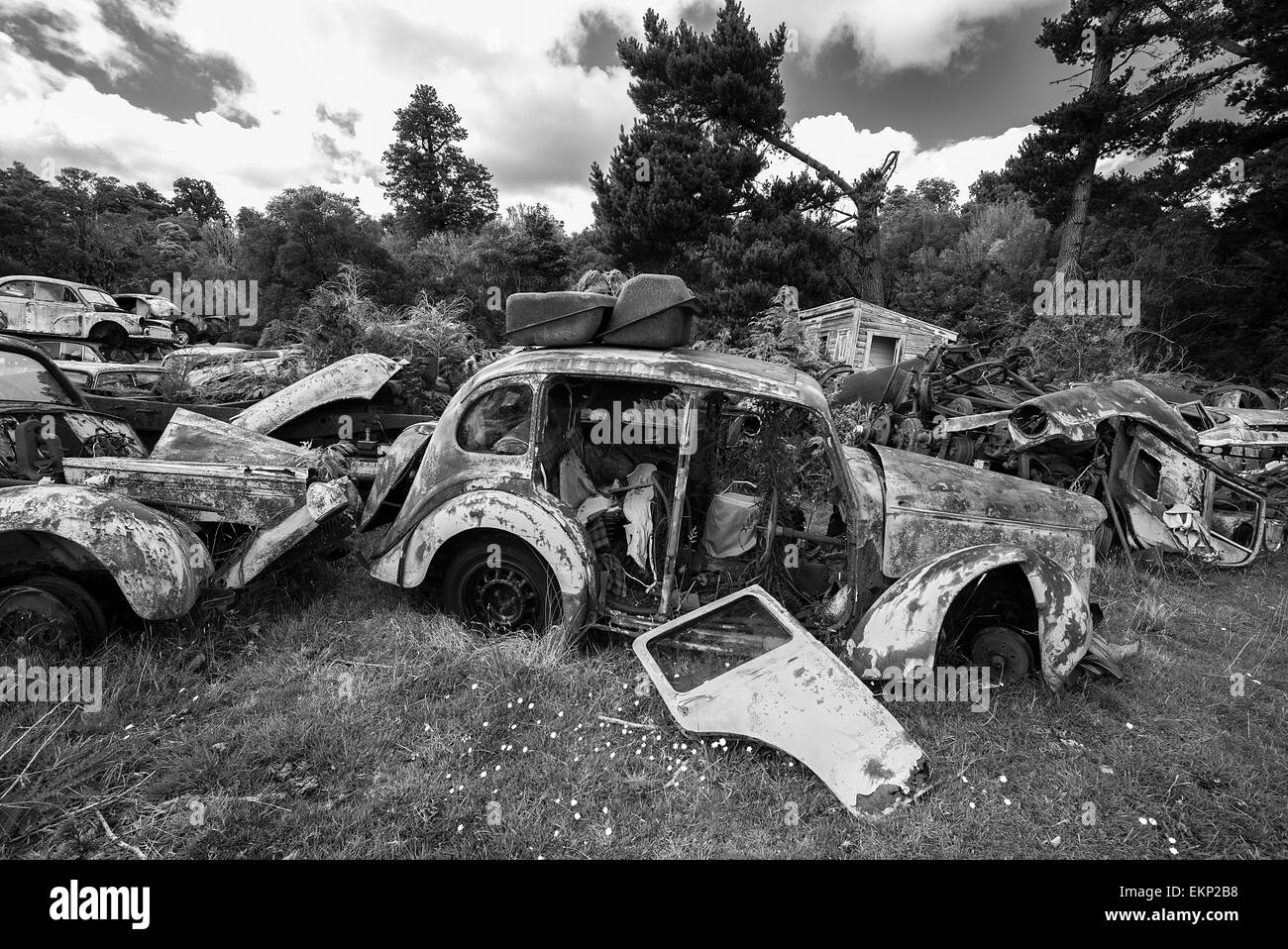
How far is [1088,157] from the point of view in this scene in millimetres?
15102

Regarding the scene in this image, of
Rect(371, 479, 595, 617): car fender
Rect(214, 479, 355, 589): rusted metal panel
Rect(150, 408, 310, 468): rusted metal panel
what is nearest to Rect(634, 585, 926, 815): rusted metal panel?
Rect(371, 479, 595, 617): car fender

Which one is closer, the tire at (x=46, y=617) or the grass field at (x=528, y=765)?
the grass field at (x=528, y=765)

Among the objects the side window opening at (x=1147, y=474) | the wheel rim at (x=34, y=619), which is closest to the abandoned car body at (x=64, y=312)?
the wheel rim at (x=34, y=619)

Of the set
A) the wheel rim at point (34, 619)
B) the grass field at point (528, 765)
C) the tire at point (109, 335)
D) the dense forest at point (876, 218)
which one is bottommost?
the grass field at point (528, 765)

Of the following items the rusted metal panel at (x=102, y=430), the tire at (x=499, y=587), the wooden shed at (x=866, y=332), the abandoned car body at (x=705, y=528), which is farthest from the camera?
the wooden shed at (x=866, y=332)

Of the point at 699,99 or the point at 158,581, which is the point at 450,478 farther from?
the point at 699,99

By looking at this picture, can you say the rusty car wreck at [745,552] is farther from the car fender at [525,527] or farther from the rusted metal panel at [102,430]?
the rusted metal panel at [102,430]

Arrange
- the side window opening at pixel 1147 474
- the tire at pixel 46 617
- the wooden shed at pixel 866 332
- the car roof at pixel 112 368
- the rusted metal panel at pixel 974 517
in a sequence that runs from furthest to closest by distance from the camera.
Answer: the wooden shed at pixel 866 332, the car roof at pixel 112 368, the side window opening at pixel 1147 474, the rusted metal panel at pixel 974 517, the tire at pixel 46 617

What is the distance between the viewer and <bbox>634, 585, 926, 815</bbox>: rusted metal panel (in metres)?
2.40

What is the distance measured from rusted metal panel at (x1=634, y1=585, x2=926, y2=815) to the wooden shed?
15950 millimetres

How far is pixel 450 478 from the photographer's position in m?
3.47

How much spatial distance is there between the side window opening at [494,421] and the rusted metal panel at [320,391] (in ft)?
7.46

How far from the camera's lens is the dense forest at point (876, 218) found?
1410cm
